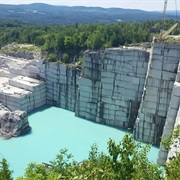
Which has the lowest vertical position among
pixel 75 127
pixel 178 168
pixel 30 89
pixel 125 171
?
pixel 75 127

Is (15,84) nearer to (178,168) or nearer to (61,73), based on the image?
(61,73)

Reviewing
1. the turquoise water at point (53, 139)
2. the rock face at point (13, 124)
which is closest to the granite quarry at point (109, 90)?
the rock face at point (13, 124)

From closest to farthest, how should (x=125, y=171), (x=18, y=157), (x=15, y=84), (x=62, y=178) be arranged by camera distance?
(x=62, y=178)
(x=125, y=171)
(x=18, y=157)
(x=15, y=84)

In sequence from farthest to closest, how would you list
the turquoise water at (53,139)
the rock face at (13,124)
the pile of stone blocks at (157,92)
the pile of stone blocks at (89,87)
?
the pile of stone blocks at (89,87) < the rock face at (13,124) < the pile of stone blocks at (157,92) < the turquoise water at (53,139)

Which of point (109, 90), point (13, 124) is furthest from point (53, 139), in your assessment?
point (109, 90)

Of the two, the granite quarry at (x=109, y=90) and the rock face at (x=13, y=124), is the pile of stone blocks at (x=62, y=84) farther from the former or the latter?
the rock face at (x=13, y=124)

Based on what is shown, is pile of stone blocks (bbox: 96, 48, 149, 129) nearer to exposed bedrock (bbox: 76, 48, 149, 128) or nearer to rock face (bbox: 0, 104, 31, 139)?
exposed bedrock (bbox: 76, 48, 149, 128)

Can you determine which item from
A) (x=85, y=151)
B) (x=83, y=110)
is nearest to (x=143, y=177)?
(x=85, y=151)
